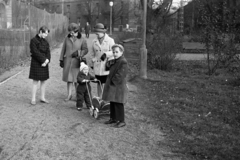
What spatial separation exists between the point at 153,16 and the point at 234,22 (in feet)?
24.0

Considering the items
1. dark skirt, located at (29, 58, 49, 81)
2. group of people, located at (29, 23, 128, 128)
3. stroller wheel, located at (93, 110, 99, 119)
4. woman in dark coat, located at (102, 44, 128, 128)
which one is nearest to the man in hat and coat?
group of people, located at (29, 23, 128, 128)

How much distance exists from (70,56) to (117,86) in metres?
2.09

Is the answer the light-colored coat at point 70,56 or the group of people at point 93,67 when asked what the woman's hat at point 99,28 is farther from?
the light-colored coat at point 70,56

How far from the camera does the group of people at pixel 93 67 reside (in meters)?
6.43

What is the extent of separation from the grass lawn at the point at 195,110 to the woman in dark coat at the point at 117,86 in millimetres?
737

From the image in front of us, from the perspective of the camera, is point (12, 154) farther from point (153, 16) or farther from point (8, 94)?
point (153, 16)

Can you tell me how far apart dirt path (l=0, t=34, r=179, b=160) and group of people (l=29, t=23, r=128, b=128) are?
345 millimetres

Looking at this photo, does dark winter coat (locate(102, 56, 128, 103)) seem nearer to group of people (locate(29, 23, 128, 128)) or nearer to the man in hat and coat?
group of people (locate(29, 23, 128, 128))

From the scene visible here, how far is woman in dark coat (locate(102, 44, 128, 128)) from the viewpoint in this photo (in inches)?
252

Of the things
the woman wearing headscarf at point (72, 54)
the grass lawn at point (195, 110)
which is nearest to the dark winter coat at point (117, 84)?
the grass lawn at point (195, 110)

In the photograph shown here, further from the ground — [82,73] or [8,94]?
[82,73]

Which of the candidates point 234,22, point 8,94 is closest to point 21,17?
point 8,94

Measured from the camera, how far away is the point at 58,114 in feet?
23.5

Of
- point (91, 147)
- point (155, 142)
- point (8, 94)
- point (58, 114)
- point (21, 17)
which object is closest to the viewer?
point (91, 147)
